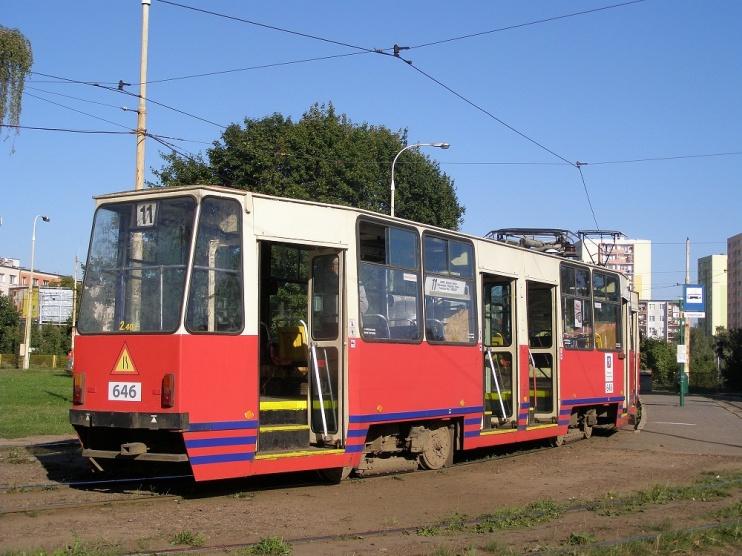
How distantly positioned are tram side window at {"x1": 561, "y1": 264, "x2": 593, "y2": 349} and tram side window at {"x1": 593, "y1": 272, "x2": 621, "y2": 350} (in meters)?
0.37

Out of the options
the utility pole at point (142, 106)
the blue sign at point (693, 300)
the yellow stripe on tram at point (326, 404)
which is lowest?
the yellow stripe on tram at point (326, 404)

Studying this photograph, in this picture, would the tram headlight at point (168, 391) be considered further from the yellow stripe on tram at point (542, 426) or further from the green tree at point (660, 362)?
the green tree at point (660, 362)

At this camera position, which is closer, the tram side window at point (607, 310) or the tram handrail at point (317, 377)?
the tram handrail at point (317, 377)

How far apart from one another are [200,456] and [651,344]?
58059 mm

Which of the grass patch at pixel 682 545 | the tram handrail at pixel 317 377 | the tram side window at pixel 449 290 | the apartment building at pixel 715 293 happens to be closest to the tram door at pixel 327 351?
the tram handrail at pixel 317 377

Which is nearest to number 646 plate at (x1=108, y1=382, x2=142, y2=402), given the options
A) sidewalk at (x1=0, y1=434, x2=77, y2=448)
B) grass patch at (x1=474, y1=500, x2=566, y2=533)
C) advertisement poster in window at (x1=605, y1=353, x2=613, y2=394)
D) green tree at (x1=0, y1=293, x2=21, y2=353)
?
grass patch at (x1=474, y1=500, x2=566, y2=533)

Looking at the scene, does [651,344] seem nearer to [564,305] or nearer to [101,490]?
[564,305]

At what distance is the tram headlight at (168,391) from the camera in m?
8.78

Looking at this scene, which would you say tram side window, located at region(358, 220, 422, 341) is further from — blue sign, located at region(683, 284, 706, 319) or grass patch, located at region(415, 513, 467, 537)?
blue sign, located at region(683, 284, 706, 319)

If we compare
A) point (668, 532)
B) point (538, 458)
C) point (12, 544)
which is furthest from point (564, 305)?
point (12, 544)

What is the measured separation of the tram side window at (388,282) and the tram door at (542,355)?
4645 mm

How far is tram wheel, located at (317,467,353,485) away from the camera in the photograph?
10492 millimetres

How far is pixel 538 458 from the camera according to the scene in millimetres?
14406

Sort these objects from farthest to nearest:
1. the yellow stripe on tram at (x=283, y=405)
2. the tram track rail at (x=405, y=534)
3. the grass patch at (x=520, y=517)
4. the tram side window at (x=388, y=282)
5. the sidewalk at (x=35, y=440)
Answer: the sidewalk at (x=35, y=440) < the tram side window at (x=388, y=282) < the yellow stripe on tram at (x=283, y=405) < the grass patch at (x=520, y=517) < the tram track rail at (x=405, y=534)
